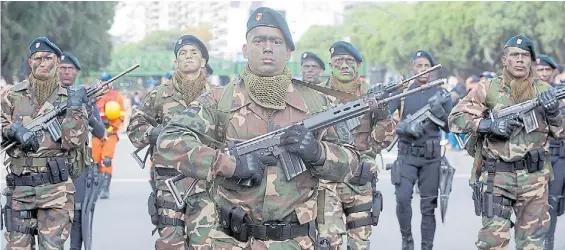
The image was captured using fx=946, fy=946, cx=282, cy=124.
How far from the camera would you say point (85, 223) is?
26.5ft

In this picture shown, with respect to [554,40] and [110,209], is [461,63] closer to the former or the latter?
[554,40]

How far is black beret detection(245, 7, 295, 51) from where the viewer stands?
15.6 ft

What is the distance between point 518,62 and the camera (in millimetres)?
7289

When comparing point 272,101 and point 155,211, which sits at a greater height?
point 272,101

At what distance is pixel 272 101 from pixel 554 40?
30.7m

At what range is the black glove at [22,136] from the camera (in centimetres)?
671

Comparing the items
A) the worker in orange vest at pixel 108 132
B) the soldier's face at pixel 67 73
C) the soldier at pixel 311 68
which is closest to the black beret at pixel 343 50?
the soldier at pixel 311 68

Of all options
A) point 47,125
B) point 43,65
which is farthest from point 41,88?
point 47,125

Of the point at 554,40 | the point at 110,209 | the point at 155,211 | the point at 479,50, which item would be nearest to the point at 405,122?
the point at 155,211

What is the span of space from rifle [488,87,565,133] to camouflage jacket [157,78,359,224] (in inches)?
105

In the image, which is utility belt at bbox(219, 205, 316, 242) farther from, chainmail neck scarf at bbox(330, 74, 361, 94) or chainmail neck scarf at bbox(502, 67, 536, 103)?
chainmail neck scarf at bbox(330, 74, 361, 94)

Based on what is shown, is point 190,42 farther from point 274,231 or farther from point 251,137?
point 274,231

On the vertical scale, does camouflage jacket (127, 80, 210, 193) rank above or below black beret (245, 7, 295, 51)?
below

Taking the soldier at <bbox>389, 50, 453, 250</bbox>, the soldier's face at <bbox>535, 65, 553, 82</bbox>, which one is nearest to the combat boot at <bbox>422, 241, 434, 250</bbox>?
the soldier at <bbox>389, 50, 453, 250</bbox>
